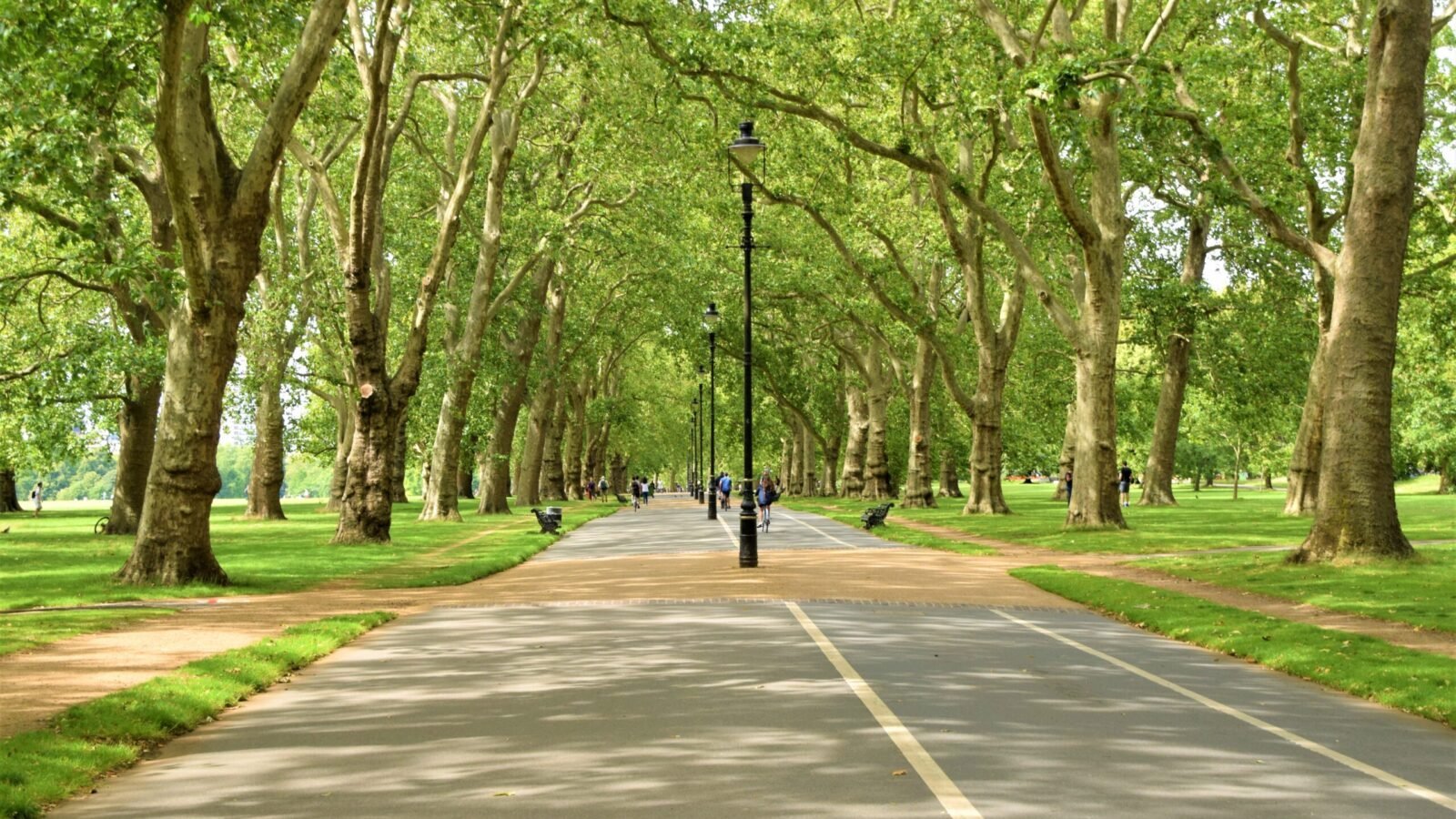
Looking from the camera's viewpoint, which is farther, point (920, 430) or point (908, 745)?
point (920, 430)

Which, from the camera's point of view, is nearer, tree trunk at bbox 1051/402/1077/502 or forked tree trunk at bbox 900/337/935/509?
forked tree trunk at bbox 900/337/935/509

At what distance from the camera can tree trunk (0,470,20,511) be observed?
65.9 m

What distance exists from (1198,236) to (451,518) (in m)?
26.2

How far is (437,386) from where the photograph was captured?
39.4 m

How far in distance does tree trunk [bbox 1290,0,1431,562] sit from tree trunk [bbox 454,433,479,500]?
29.1m

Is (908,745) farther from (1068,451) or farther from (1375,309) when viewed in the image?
(1068,451)

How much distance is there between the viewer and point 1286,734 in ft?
28.3

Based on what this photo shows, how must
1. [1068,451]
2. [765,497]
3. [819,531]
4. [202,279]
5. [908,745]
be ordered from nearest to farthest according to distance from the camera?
1. [908,745]
2. [202,279]
3. [819,531]
4. [765,497]
5. [1068,451]

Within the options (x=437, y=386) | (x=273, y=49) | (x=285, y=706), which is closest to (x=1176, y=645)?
(x=285, y=706)

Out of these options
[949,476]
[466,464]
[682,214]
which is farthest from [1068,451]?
[466,464]

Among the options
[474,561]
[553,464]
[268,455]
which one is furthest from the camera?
[553,464]

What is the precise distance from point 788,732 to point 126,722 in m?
4.26

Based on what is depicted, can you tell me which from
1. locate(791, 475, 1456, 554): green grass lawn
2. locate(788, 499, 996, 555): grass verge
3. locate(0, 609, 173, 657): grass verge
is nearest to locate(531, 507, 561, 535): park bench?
locate(788, 499, 996, 555): grass verge

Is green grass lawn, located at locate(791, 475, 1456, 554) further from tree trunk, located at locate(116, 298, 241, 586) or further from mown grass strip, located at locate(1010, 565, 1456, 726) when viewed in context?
tree trunk, located at locate(116, 298, 241, 586)
